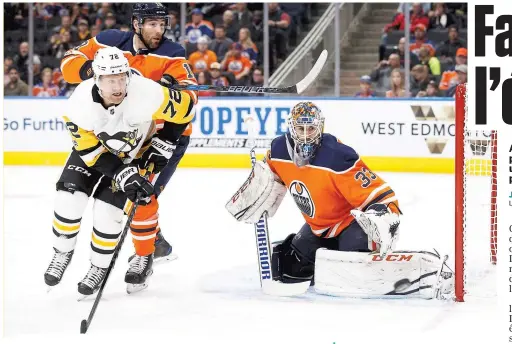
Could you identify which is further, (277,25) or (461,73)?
(277,25)

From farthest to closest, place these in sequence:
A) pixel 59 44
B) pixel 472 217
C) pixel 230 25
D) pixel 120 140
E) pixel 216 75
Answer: pixel 59 44, pixel 230 25, pixel 216 75, pixel 472 217, pixel 120 140

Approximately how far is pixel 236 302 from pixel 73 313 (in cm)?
61

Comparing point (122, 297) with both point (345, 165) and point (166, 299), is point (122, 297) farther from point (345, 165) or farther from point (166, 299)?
point (345, 165)

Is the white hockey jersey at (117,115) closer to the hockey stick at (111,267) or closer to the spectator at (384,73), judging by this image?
the hockey stick at (111,267)

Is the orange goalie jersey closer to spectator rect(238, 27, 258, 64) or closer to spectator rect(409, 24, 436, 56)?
spectator rect(409, 24, 436, 56)

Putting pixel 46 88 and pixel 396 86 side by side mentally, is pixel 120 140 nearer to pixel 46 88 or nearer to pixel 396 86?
pixel 396 86

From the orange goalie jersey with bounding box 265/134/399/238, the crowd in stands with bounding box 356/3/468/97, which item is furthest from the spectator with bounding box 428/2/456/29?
the orange goalie jersey with bounding box 265/134/399/238

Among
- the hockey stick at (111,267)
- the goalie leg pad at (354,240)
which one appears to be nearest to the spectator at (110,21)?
the hockey stick at (111,267)

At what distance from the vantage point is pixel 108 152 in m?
3.63

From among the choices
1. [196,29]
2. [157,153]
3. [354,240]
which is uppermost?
[196,29]

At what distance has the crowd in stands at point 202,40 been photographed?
8.45m

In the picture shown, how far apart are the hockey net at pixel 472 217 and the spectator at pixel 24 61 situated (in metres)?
4.19

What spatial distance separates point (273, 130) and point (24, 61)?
235 cm

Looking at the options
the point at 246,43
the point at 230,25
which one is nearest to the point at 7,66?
the point at 230,25
